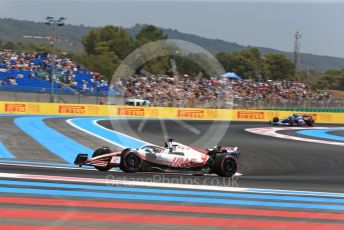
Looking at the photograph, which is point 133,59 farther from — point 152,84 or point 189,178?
point 152,84

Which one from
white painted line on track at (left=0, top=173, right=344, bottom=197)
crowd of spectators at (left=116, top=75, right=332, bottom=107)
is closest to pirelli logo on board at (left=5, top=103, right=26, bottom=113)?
crowd of spectators at (left=116, top=75, right=332, bottom=107)

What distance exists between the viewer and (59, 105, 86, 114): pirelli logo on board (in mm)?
44156

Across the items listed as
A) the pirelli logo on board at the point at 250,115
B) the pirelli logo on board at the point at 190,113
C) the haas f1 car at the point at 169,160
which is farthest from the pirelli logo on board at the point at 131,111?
the haas f1 car at the point at 169,160

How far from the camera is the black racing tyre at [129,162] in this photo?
12.5 m

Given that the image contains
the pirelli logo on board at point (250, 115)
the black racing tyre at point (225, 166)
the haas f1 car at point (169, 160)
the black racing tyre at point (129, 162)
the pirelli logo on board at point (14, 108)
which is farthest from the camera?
the pirelli logo on board at point (250, 115)

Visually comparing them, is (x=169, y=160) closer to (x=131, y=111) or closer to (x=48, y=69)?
(x=131, y=111)

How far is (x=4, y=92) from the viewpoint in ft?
137

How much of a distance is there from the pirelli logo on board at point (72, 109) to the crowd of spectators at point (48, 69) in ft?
6.57

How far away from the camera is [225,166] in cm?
1295

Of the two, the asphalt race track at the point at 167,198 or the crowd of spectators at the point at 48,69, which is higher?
the crowd of spectators at the point at 48,69

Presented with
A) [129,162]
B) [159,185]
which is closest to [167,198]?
[159,185]

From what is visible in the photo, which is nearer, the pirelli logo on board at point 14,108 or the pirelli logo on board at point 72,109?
the pirelli logo on board at point 14,108

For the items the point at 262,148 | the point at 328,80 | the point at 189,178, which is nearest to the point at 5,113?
the point at 262,148

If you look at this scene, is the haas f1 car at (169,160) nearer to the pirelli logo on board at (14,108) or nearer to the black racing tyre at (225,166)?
the black racing tyre at (225,166)
